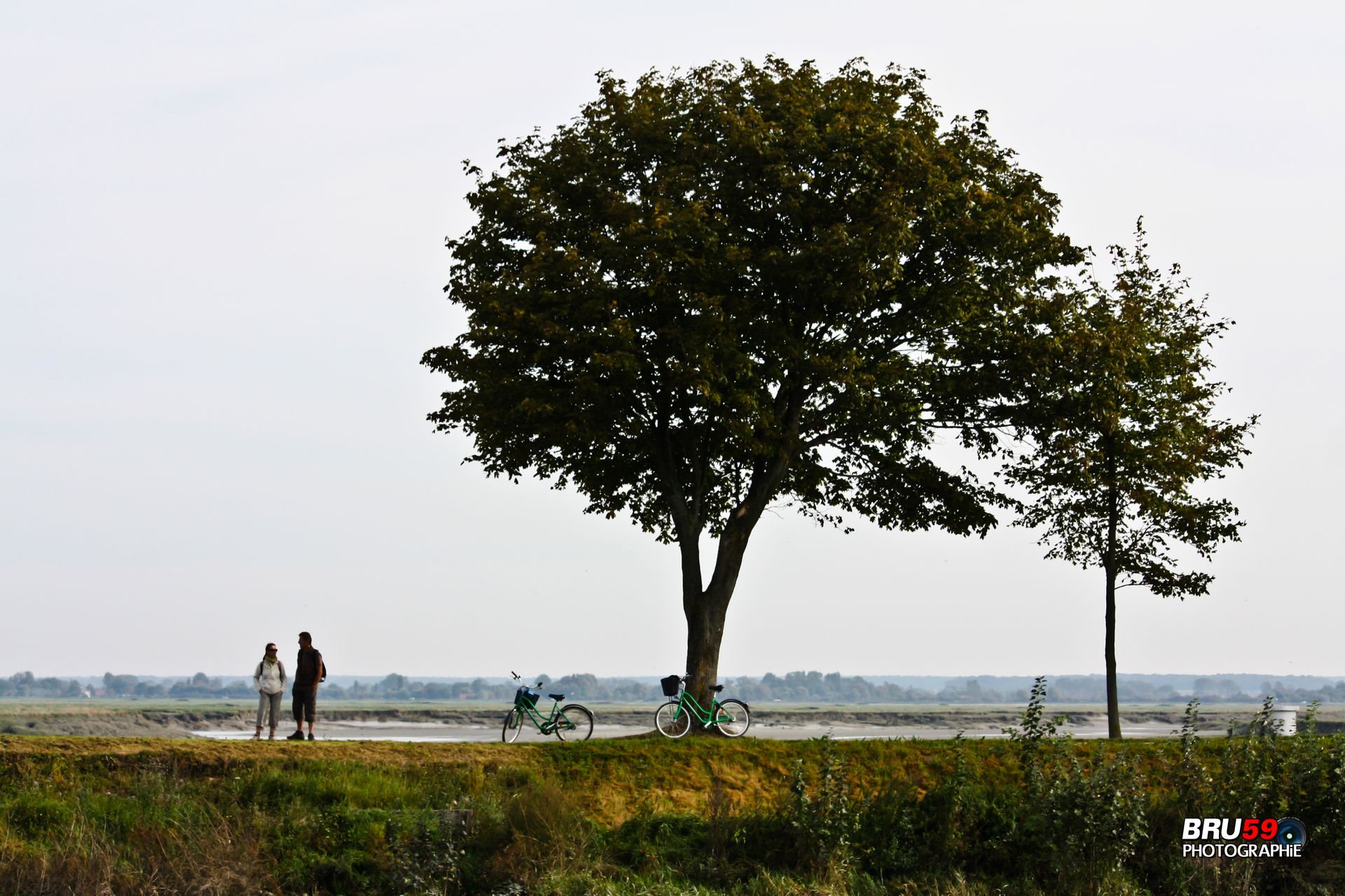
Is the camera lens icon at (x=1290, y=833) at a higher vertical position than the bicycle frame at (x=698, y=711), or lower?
lower

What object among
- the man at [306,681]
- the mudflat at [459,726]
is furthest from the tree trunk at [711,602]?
the mudflat at [459,726]

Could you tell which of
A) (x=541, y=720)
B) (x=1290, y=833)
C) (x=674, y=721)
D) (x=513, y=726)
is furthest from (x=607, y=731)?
(x=1290, y=833)

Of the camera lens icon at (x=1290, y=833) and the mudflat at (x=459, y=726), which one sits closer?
the camera lens icon at (x=1290, y=833)

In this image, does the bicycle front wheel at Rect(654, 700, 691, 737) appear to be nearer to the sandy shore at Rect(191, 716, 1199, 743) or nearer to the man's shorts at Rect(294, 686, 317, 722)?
the man's shorts at Rect(294, 686, 317, 722)

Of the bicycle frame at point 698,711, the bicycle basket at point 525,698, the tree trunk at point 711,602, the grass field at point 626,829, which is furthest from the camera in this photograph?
the tree trunk at point 711,602

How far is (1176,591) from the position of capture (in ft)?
92.7

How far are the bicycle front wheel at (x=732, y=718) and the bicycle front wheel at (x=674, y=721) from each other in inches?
22.4

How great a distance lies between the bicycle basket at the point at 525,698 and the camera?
2333 cm

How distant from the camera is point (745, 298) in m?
25.0

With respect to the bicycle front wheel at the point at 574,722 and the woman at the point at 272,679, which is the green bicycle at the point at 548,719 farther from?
the woman at the point at 272,679

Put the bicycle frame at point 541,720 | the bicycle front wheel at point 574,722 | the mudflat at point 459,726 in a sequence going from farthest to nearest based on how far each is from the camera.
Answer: the mudflat at point 459,726, the bicycle front wheel at point 574,722, the bicycle frame at point 541,720

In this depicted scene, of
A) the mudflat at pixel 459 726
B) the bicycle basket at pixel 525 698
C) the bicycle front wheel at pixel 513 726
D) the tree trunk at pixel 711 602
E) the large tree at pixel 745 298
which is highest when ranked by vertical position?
the large tree at pixel 745 298

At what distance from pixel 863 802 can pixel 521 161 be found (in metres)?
16.4
